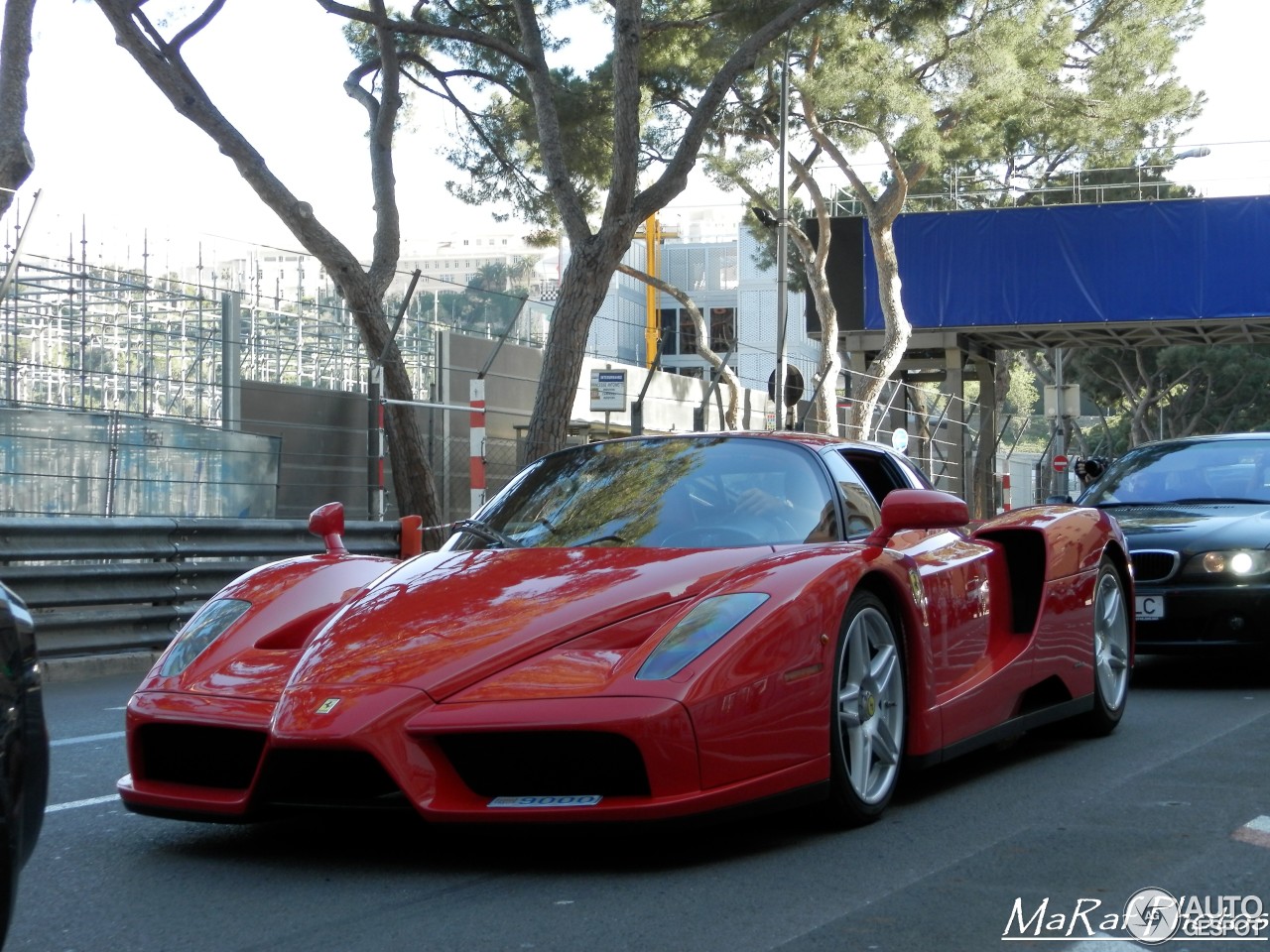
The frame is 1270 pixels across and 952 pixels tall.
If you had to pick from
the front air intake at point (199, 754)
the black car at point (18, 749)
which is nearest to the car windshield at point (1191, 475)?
the front air intake at point (199, 754)

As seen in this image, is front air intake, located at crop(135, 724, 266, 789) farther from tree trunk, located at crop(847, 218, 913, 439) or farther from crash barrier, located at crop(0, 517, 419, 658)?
tree trunk, located at crop(847, 218, 913, 439)

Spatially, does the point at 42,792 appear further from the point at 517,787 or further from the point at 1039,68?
the point at 1039,68

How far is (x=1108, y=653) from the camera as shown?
6535 millimetres

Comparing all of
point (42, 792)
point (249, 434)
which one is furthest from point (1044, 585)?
point (249, 434)

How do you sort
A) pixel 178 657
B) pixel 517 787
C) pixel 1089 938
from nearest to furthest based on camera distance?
pixel 1089 938
pixel 517 787
pixel 178 657

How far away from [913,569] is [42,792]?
293 cm

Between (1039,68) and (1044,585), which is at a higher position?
(1039,68)

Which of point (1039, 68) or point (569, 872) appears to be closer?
point (569, 872)

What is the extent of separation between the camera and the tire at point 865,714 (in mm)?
4302

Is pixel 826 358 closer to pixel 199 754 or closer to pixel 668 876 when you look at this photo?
pixel 199 754

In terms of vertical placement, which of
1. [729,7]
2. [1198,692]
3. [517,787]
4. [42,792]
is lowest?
[1198,692]

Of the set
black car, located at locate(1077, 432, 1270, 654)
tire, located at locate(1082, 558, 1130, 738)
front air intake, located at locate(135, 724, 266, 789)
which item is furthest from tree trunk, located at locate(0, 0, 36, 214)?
front air intake, located at locate(135, 724, 266, 789)

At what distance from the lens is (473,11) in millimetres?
20484

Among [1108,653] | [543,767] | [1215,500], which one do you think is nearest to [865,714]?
[543,767]
